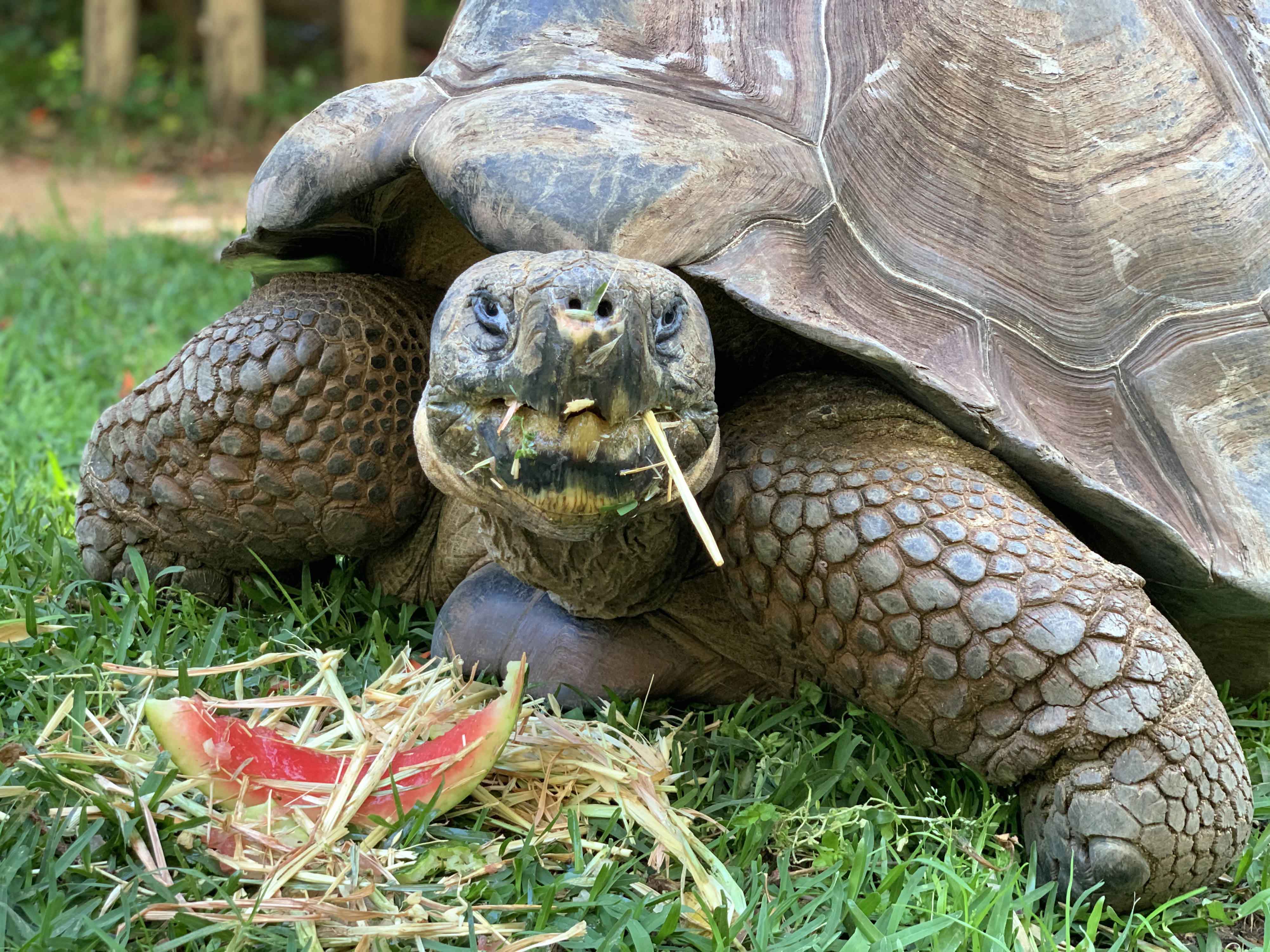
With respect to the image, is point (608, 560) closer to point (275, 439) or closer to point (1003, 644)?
point (1003, 644)

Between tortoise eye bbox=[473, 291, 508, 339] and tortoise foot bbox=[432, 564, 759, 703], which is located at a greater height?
tortoise eye bbox=[473, 291, 508, 339]

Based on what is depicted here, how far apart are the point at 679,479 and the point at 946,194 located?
87cm

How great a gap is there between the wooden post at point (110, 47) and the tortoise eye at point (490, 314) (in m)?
11.0

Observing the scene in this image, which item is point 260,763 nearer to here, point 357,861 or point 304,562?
point 357,861

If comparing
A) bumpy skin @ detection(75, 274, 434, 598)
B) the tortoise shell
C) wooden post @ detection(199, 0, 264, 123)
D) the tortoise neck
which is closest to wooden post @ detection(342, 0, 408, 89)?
wooden post @ detection(199, 0, 264, 123)

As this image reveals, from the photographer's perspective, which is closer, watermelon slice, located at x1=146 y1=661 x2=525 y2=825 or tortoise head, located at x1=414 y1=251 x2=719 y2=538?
tortoise head, located at x1=414 y1=251 x2=719 y2=538

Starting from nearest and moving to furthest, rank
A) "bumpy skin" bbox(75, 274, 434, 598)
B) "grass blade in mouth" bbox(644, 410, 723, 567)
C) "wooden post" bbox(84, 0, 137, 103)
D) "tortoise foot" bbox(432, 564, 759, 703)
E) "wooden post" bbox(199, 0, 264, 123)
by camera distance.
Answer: "grass blade in mouth" bbox(644, 410, 723, 567)
"tortoise foot" bbox(432, 564, 759, 703)
"bumpy skin" bbox(75, 274, 434, 598)
"wooden post" bbox(199, 0, 264, 123)
"wooden post" bbox(84, 0, 137, 103)

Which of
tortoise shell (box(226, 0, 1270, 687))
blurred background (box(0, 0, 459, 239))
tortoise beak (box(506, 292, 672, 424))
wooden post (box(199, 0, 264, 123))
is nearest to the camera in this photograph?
tortoise beak (box(506, 292, 672, 424))

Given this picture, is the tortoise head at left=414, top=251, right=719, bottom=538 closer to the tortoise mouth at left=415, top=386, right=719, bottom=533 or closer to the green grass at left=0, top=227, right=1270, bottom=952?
the tortoise mouth at left=415, top=386, right=719, bottom=533

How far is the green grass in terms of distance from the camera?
1.75m

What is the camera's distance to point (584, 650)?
2.47 m

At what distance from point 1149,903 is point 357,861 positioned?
123 cm

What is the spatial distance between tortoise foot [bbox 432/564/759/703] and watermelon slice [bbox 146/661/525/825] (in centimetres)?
40

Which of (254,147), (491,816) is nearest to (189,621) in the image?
(491,816)
